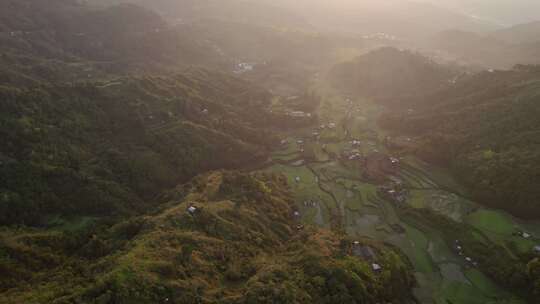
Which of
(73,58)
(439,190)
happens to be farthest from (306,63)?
(439,190)

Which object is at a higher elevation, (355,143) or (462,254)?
(355,143)

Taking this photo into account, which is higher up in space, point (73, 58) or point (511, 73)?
point (511, 73)

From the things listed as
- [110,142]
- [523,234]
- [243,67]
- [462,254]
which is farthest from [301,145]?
[243,67]

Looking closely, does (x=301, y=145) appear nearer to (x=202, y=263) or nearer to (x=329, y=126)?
(x=329, y=126)

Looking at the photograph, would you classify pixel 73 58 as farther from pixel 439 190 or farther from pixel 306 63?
pixel 439 190

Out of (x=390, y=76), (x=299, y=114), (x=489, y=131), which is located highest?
(x=390, y=76)

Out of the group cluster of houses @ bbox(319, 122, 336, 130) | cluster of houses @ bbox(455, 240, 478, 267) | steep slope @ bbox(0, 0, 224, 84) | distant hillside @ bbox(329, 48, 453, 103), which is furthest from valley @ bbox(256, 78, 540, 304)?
steep slope @ bbox(0, 0, 224, 84)

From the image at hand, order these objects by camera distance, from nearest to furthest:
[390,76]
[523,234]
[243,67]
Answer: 1. [523,234]
2. [390,76]
3. [243,67]
